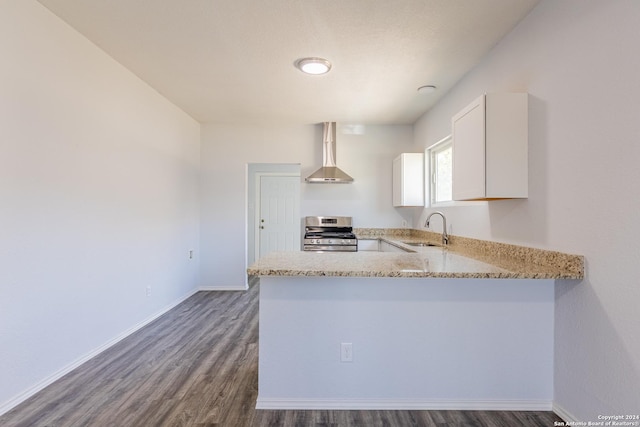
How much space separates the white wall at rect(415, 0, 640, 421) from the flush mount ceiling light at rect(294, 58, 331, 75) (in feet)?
4.71

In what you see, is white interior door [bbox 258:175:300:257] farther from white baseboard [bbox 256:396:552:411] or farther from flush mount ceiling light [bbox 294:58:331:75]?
white baseboard [bbox 256:396:552:411]

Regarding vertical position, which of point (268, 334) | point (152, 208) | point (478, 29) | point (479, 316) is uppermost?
point (478, 29)

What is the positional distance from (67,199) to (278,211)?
3929 mm

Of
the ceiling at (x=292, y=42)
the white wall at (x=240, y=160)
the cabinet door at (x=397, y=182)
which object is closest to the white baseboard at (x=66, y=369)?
the white wall at (x=240, y=160)

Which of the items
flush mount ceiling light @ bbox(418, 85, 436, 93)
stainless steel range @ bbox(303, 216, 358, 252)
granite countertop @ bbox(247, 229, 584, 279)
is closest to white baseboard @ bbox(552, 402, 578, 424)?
granite countertop @ bbox(247, 229, 584, 279)

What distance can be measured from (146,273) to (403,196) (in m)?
3.17

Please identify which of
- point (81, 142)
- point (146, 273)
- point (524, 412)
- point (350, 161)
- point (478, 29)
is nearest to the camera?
point (524, 412)

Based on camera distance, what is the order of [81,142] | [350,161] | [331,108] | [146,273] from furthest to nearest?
[350,161] < [331,108] < [146,273] < [81,142]

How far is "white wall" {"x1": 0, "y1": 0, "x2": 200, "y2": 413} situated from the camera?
70.4 inches

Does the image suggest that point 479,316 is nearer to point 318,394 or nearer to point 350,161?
point 318,394

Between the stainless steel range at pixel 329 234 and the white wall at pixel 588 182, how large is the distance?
7.41 feet

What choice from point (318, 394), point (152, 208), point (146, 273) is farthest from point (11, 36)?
point (318, 394)

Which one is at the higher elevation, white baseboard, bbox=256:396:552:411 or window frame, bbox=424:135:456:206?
window frame, bbox=424:135:456:206

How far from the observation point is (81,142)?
230 cm
